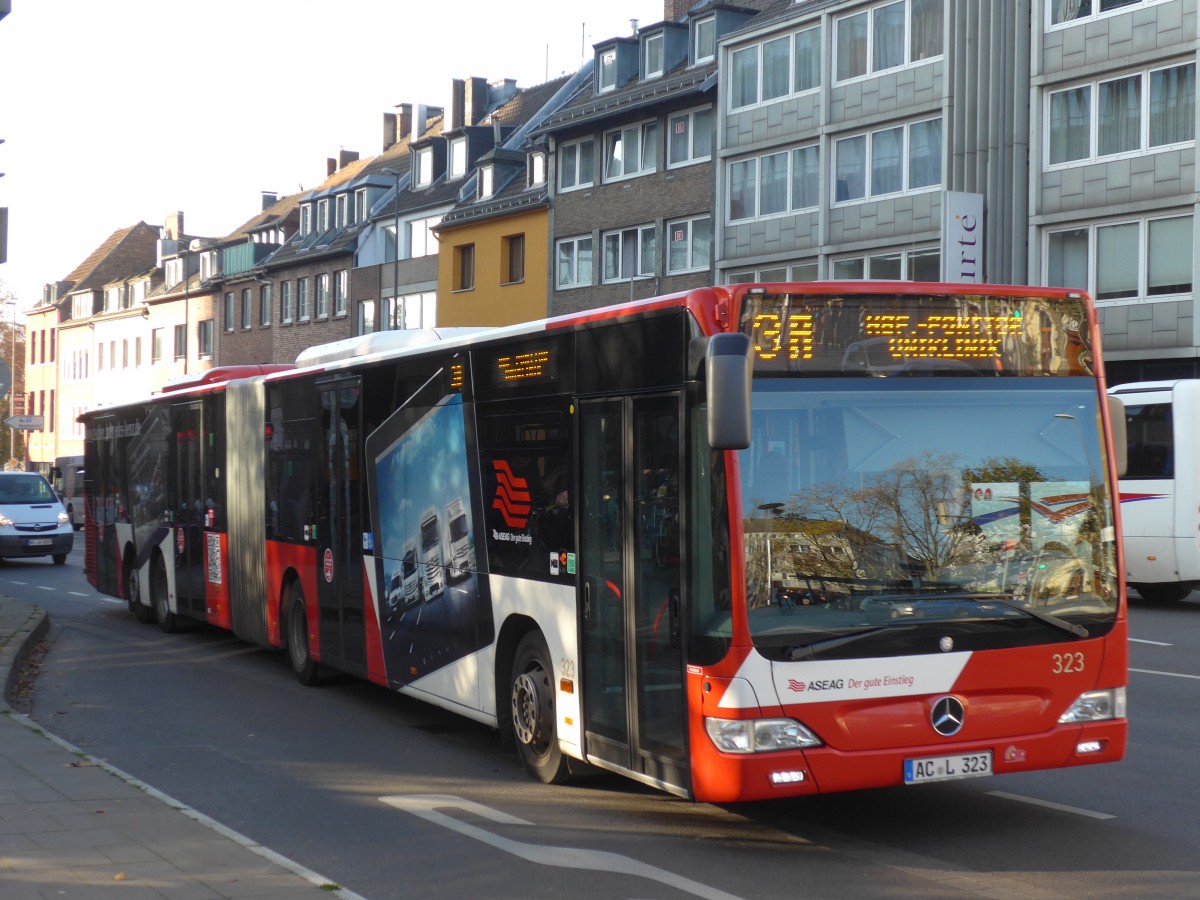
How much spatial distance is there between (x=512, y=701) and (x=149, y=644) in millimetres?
9398

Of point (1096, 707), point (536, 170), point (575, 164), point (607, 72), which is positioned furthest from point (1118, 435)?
point (536, 170)

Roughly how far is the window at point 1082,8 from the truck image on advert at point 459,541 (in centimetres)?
2531

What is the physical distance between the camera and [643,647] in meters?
7.88

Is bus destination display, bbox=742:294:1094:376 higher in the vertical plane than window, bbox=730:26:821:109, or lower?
lower

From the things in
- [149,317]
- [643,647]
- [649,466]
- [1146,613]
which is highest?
[149,317]

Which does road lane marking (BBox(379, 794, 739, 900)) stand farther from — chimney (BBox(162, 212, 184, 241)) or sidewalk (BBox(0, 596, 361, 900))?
chimney (BBox(162, 212, 184, 241))

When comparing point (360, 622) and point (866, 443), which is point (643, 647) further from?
point (360, 622)

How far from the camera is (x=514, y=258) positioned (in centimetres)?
5291

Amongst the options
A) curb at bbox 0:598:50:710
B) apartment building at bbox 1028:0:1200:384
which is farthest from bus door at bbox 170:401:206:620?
apartment building at bbox 1028:0:1200:384

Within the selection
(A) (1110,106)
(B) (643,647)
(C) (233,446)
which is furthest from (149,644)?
(A) (1110,106)

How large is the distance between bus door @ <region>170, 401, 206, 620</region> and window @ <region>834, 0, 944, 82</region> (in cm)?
2320

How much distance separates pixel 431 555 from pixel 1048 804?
4.38 meters

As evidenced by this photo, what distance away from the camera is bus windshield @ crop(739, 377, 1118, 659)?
7242 millimetres

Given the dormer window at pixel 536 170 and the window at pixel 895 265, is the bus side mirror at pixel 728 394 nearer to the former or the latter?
the window at pixel 895 265
